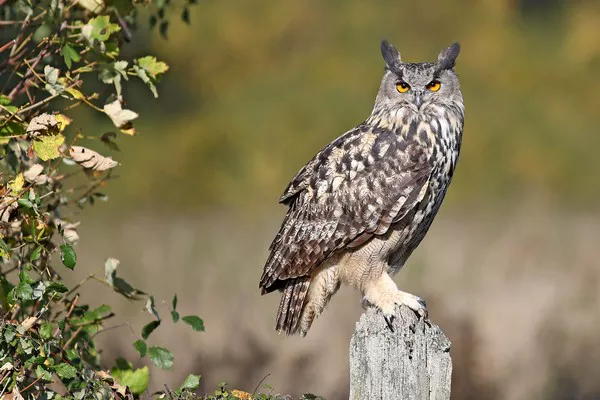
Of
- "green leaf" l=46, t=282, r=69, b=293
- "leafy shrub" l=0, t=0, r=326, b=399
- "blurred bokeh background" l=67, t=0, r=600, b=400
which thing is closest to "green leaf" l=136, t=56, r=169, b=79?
"leafy shrub" l=0, t=0, r=326, b=399

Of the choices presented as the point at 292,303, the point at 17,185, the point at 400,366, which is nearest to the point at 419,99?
the point at 292,303

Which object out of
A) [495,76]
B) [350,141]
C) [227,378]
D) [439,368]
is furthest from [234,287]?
[495,76]

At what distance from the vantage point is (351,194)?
3.87 metres

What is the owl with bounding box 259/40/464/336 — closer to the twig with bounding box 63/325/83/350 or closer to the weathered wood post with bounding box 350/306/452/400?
the weathered wood post with bounding box 350/306/452/400

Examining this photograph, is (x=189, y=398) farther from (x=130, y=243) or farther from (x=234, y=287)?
(x=130, y=243)

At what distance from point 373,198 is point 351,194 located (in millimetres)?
95

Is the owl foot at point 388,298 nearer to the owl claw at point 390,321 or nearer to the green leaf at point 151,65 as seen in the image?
the owl claw at point 390,321

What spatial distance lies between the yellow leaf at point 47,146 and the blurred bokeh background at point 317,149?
94.1 inches

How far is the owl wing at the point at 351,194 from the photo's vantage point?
377cm

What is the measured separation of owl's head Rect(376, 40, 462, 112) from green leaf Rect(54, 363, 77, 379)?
5.15 feet

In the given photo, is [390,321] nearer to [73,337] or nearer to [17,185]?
[73,337]

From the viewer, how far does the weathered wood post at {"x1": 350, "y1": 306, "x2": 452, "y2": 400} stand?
3057mm

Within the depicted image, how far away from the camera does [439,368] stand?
3.08 metres

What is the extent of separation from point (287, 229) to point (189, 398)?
0.85 meters
